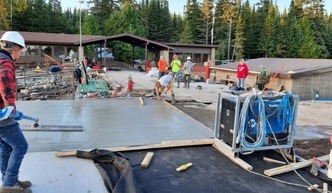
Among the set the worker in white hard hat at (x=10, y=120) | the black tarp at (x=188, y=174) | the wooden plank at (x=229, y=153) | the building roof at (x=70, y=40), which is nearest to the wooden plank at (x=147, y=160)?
the black tarp at (x=188, y=174)

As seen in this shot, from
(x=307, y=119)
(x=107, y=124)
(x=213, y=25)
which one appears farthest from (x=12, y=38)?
(x=213, y=25)

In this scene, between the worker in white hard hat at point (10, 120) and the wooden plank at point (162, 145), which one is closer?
the worker in white hard hat at point (10, 120)

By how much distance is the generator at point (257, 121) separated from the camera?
4.12 metres

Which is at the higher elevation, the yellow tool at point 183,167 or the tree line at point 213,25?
the tree line at point 213,25

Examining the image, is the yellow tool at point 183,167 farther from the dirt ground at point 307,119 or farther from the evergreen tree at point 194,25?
the evergreen tree at point 194,25

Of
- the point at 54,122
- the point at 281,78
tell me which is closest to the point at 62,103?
the point at 54,122

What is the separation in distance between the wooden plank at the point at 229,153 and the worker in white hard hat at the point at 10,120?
2.51 metres

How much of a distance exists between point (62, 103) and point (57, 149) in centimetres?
427

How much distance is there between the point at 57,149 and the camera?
436cm

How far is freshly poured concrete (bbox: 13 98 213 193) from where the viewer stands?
3.35 m

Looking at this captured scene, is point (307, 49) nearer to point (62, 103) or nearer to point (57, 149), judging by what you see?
point (62, 103)

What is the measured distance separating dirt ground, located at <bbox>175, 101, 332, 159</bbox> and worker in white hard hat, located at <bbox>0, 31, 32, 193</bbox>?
449 centimetres

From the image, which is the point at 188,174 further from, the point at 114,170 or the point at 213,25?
the point at 213,25

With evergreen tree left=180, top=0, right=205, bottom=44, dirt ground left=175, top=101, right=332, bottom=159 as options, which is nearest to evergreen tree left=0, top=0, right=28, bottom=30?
evergreen tree left=180, top=0, right=205, bottom=44
